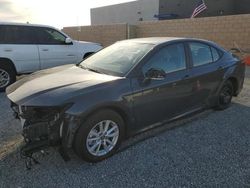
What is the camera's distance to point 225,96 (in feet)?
19.5

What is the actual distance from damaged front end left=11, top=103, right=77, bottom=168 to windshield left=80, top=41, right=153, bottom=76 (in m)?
1.09

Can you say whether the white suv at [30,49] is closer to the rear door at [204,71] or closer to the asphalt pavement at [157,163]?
the asphalt pavement at [157,163]

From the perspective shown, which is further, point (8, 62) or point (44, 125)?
point (8, 62)

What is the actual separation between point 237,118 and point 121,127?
2.59m

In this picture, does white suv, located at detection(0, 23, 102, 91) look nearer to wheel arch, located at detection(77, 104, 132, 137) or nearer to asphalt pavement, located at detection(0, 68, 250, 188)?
asphalt pavement, located at detection(0, 68, 250, 188)

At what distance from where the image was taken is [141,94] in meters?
4.12

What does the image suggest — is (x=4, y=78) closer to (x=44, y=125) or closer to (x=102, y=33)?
(x=44, y=125)

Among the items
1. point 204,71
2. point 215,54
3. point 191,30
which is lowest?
point 204,71

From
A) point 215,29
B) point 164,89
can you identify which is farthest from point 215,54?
point 215,29

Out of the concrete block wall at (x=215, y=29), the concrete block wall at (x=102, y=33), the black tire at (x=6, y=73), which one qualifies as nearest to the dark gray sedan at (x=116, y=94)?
the black tire at (x=6, y=73)

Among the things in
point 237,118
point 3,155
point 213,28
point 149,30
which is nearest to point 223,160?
point 237,118

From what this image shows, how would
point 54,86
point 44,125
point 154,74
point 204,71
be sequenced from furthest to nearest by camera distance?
point 204,71
point 154,74
point 54,86
point 44,125

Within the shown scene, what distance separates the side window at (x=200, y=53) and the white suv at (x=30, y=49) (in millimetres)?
4891

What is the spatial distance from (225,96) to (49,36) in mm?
5449
